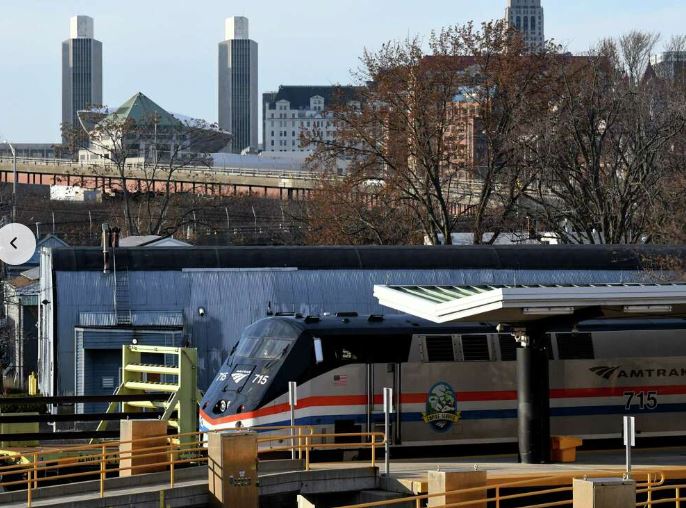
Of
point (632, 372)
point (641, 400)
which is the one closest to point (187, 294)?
point (632, 372)

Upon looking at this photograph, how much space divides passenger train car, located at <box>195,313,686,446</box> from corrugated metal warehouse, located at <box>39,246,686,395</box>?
10.9m

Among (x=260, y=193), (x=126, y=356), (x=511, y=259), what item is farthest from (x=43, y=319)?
(x=260, y=193)

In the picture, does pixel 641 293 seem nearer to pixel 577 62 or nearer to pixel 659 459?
pixel 659 459

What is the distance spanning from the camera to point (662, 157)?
64.2m

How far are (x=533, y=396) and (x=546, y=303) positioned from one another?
2.64m

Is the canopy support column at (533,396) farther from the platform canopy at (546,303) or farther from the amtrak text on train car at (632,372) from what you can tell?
the amtrak text on train car at (632,372)

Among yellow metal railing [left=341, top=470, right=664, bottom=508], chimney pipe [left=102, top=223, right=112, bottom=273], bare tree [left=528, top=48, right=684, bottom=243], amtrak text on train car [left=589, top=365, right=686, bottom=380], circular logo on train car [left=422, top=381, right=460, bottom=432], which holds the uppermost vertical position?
bare tree [left=528, top=48, right=684, bottom=243]

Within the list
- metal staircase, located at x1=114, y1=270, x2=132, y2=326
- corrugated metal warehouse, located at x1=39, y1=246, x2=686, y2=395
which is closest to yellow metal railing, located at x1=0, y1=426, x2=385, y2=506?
corrugated metal warehouse, located at x1=39, y1=246, x2=686, y2=395

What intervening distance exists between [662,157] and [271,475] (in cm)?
4361

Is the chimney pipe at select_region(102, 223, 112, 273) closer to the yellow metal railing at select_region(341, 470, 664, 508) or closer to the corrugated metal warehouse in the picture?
the corrugated metal warehouse

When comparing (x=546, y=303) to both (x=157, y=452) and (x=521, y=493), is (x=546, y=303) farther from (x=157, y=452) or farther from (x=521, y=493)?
(x=157, y=452)

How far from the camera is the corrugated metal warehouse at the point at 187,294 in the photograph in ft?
129

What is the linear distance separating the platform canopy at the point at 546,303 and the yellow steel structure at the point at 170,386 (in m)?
5.93

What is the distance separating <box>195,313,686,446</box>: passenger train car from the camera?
27359 mm
